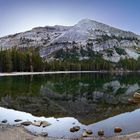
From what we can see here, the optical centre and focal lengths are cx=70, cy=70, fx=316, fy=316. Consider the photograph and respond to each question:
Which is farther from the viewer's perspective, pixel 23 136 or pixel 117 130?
pixel 117 130

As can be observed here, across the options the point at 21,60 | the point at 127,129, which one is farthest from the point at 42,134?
the point at 21,60

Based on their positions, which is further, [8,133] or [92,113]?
[92,113]

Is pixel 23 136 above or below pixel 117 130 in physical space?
above

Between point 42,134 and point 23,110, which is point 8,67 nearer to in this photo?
point 23,110

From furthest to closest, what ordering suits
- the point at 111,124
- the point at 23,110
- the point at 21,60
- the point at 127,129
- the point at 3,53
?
the point at 21,60, the point at 3,53, the point at 23,110, the point at 111,124, the point at 127,129

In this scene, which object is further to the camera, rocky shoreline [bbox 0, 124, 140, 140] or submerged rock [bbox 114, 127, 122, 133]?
submerged rock [bbox 114, 127, 122, 133]

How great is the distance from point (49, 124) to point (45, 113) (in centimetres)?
810

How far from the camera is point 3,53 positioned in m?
171

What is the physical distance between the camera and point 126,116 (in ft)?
129

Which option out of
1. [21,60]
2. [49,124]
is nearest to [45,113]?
[49,124]

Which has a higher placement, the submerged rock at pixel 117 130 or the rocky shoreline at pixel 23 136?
the rocky shoreline at pixel 23 136

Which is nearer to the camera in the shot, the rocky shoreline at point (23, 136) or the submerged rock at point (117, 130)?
the rocky shoreline at point (23, 136)

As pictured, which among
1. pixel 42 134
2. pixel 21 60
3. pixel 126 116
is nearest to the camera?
pixel 42 134

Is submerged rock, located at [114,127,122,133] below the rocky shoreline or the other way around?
below
